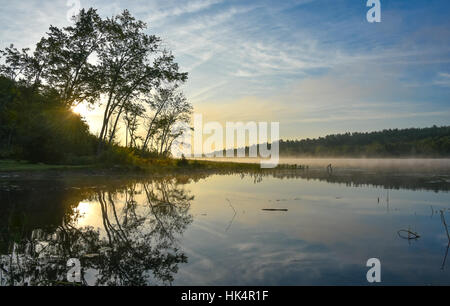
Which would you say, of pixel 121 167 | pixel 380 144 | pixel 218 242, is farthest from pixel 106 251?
pixel 380 144

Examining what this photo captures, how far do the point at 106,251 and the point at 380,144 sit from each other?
158 meters

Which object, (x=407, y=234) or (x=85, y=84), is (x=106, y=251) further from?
(x=85, y=84)

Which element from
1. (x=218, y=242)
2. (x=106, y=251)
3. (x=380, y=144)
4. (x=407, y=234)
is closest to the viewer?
(x=106, y=251)

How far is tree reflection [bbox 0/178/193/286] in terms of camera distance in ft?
17.5

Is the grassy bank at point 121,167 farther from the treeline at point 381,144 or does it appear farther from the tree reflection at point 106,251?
the treeline at point 381,144

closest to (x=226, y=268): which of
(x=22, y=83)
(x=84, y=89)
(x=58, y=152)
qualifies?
(x=58, y=152)

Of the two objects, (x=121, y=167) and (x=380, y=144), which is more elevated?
(x=380, y=144)

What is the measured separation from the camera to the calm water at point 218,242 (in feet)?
18.1

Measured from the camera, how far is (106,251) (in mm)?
6762

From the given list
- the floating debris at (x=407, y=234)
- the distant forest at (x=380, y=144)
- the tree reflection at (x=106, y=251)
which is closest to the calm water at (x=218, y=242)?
the tree reflection at (x=106, y=251)

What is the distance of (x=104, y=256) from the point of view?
6434mm

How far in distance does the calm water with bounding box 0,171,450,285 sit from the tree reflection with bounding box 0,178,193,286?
0.02 m
